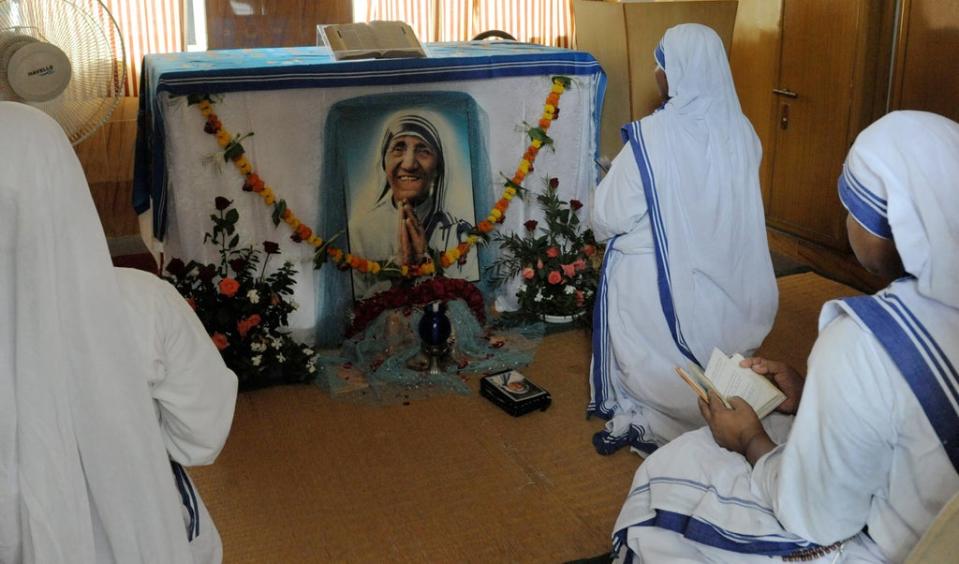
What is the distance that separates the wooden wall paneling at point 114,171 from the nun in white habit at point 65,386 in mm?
4737

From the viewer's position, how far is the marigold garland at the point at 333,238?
4.24 metres

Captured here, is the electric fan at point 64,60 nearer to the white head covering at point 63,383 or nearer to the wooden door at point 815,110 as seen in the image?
the white head covering at point 63,383

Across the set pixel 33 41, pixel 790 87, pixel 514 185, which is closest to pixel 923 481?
pixel 33 41

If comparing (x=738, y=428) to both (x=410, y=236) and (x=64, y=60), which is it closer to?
(x=64, y=60)

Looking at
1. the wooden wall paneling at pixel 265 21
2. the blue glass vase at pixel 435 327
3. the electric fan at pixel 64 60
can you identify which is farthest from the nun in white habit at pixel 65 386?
the wooden wall paneling at pixel 265 21

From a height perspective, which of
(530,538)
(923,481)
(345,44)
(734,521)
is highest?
(345,44)

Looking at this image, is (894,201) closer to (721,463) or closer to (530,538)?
(721,463)

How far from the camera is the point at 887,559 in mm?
1862

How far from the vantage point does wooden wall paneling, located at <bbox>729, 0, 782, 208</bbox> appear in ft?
19.9

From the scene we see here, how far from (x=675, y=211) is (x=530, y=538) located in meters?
1.27

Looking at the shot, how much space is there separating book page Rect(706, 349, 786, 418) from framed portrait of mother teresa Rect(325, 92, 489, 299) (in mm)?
2301

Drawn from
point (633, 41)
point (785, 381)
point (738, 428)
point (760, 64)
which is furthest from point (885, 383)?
point (760, 64)

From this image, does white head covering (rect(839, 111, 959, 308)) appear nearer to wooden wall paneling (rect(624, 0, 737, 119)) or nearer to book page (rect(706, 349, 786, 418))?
book page (rect(706, 349, 786, 418))

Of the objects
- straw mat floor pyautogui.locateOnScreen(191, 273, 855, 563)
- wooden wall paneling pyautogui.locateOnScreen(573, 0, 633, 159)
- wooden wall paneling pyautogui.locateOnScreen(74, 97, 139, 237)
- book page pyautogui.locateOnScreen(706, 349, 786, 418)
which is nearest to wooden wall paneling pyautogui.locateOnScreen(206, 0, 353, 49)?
wooden wall paneling pyautogui.locateOnScreen(74, 97, 139, 237)
